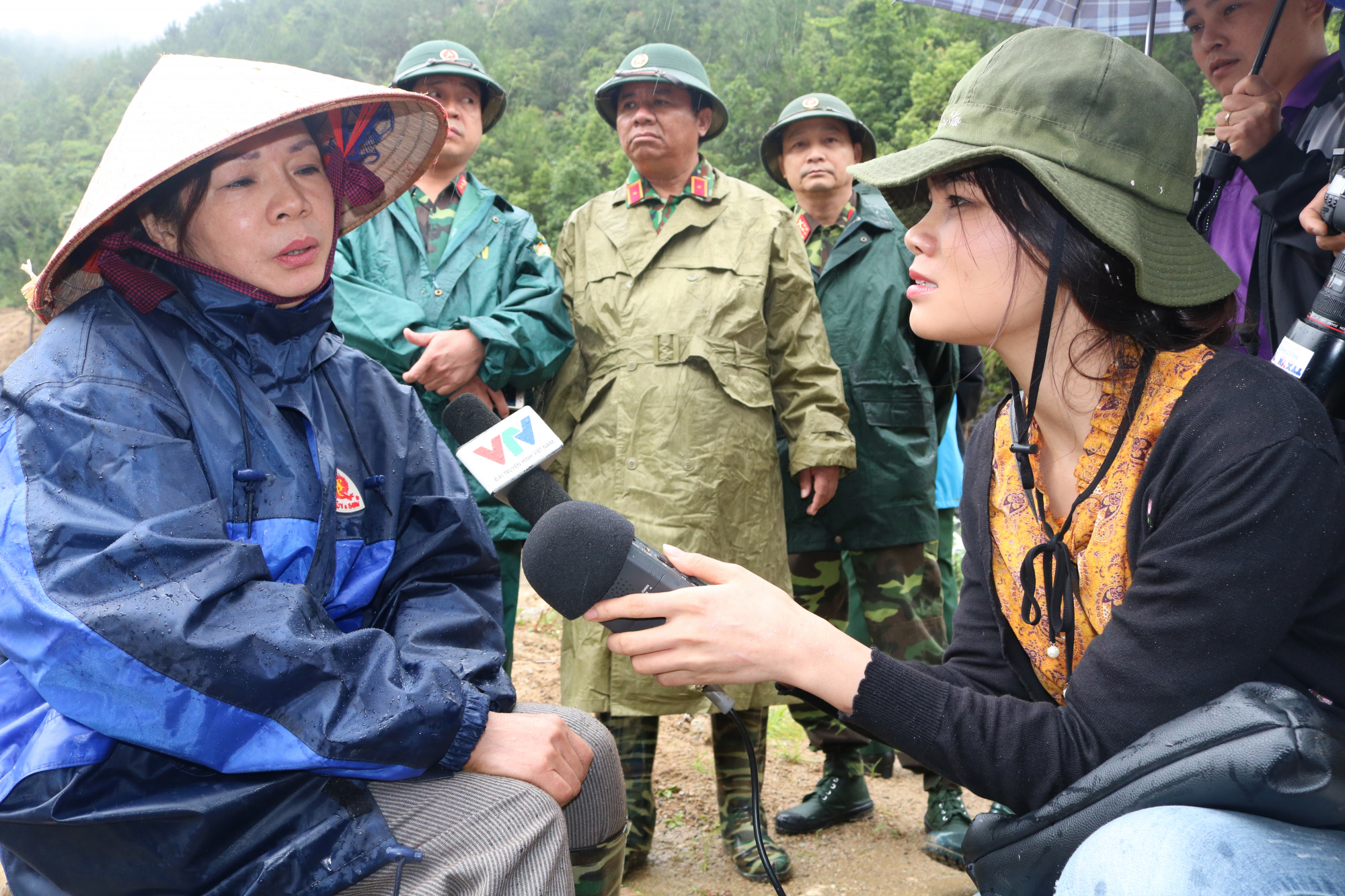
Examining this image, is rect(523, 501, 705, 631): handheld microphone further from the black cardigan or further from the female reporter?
the black cardigan

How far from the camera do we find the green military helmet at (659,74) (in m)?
4.00

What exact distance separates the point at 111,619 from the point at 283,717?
0.29 m

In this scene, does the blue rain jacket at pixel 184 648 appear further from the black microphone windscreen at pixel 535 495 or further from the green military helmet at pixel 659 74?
the green military helmet at pixel 659 74

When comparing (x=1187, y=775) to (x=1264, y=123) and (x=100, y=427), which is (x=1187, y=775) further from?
(x=1264, y=123)

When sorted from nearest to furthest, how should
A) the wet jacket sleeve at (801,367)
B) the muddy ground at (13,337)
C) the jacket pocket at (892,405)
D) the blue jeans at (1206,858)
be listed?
1. the blue jeans at (1206,858)
2. the wet jacket sleeve at (801,367)
3. the jacket pocket at (892,405)
4. the muddy ground at (13,337)

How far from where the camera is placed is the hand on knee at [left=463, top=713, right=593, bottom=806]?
72.2 inches

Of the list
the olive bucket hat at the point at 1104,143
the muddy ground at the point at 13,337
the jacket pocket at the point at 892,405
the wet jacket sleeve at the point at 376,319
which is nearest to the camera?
the olive bucket hat at the point at 1104,143

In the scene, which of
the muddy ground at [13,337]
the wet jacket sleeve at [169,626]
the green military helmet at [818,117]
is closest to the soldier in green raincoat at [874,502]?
the green military helmet at [818,117]

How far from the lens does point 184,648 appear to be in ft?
4.98

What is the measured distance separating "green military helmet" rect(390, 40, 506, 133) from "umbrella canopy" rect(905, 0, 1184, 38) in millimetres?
1823

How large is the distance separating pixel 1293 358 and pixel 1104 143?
1.94 feet

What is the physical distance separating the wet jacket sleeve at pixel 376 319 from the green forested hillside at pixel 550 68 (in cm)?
2344

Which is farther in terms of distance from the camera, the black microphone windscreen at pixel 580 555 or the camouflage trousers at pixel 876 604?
the camouflage trousers at pixel 876 604

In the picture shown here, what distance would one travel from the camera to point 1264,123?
112 inches
